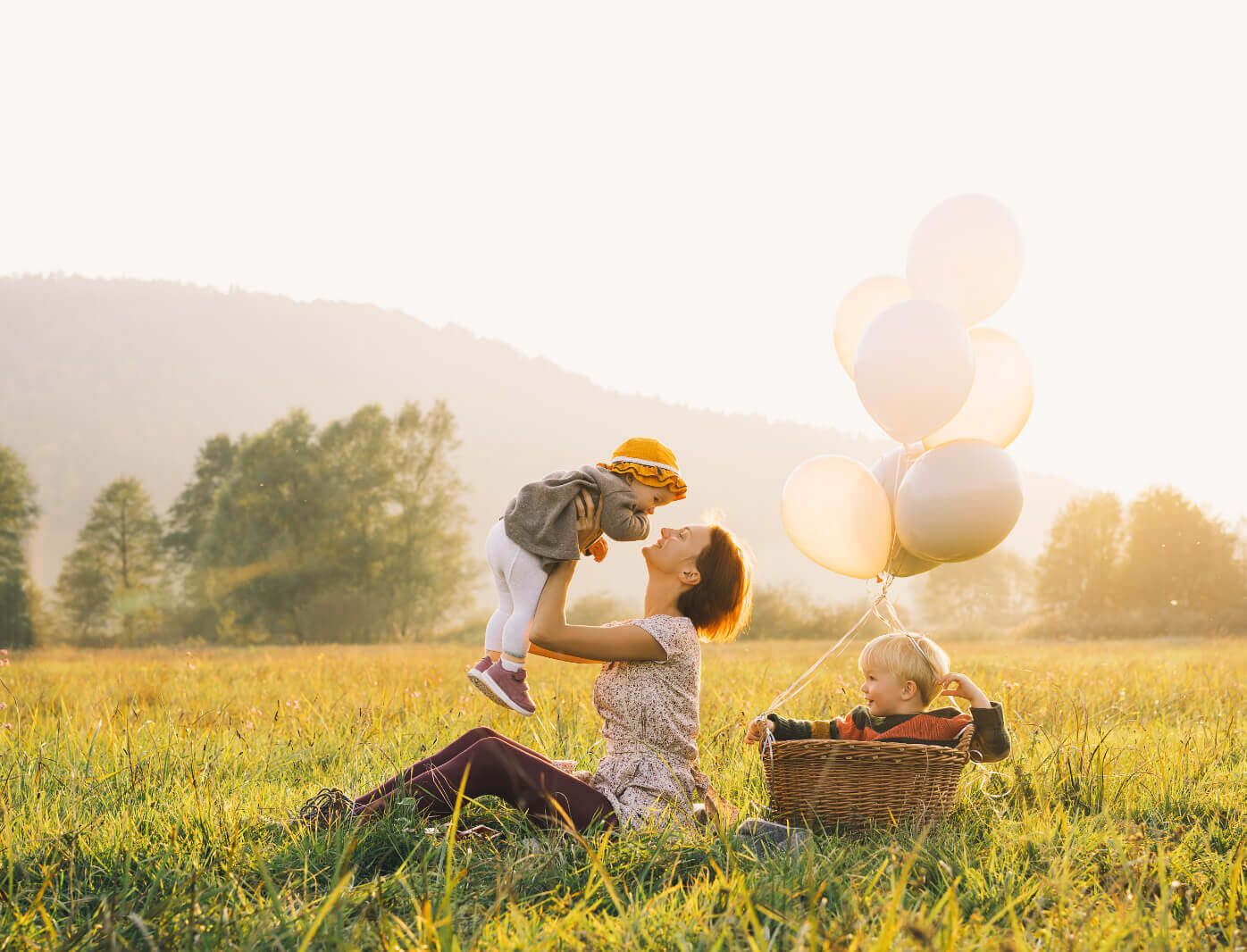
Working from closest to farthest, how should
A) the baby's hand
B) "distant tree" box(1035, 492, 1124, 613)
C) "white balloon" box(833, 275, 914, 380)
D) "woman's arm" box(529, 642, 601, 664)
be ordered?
"woman's arm" box(529, 642, 601, 664), the baby's hand, "white balloon" box(833, 275, 914, 380), "distant tree" box(1035, 492, 1124, 613)

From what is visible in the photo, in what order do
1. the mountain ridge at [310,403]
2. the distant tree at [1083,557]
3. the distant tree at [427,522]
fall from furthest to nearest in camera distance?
the mountain ridge at [310,403] → the distant tree at [1083,557] → the distant tree at [427,522]

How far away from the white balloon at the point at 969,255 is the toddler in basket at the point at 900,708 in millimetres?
1591

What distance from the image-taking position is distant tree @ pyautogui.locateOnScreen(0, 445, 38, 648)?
27172 mm

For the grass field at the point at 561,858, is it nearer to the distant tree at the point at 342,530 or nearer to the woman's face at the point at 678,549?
the woman's face at the point at 678,549

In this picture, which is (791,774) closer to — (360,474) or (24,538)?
(360,474)

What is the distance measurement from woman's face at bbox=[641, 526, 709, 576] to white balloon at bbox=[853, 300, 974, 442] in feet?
3.33

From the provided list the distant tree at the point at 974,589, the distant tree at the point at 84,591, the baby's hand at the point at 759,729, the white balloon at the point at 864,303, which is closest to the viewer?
the baby's hand at the point at 759,729

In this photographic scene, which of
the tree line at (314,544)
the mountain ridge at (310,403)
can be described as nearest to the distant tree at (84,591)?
the tree line at (314,544)

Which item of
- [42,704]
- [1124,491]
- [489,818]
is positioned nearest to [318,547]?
[42,704]

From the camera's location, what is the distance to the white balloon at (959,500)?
3.53m

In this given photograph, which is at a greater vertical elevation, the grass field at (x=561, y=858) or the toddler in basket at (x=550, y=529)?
the toddler in basket at (x=550, y=529)

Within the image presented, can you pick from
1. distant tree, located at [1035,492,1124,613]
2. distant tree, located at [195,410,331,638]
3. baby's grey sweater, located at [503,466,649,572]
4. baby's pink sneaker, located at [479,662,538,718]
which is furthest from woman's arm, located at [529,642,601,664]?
distant tree, located at [1035,492,1124,613]

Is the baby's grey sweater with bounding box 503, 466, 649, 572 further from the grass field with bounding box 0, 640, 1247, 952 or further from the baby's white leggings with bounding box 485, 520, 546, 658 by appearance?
the grass field with bounding box 0, 640, 1247, 952

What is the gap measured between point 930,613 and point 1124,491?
18993 mm
